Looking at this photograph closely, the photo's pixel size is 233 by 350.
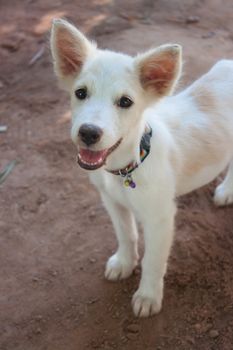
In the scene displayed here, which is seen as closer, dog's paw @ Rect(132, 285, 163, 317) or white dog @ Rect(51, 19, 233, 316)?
white dog @ Rect(51, 19, 233, 316)

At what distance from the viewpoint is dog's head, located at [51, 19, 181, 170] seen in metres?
2.86

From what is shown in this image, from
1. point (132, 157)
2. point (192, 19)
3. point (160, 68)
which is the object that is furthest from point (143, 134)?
point (192, 19)

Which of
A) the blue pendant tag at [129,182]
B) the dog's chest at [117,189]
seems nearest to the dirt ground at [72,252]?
the dog's chest at [117,189]

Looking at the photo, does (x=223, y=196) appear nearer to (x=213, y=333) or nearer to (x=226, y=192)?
(x=226, y=192)

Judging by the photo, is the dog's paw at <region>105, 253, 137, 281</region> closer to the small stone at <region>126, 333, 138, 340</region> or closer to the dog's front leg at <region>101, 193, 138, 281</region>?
the dog's front leg at <region>101, 193, 138, 281</region>

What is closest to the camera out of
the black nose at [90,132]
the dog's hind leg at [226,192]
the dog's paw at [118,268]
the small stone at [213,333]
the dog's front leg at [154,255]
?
the black nose at [90,132]

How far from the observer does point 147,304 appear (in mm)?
3637

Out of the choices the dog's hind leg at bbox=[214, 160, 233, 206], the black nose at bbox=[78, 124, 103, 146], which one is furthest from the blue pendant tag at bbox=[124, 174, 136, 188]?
the dog's hind leg at bbox=[214, 160, 233, 206]

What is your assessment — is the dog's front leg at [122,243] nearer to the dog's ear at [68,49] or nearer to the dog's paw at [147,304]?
the dog's paw at [147,304]

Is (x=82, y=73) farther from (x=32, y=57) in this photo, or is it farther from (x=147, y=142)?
(x=32, y=57)

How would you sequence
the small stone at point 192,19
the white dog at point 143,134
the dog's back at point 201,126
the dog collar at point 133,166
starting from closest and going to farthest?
the white dog at point 143,134, the dog collar at point 133,166, the dog's back at point 201,126, the small stone at point 192,19

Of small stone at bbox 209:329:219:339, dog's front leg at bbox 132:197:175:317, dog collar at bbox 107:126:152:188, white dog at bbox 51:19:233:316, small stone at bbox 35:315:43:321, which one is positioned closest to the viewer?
white dog at bbox 51:19:233:316

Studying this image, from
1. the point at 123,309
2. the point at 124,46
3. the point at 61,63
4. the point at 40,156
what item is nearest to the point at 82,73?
the point at 61,63

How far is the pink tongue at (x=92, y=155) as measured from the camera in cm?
296
